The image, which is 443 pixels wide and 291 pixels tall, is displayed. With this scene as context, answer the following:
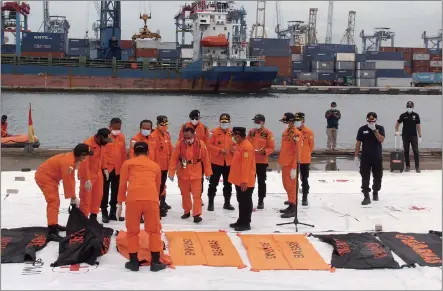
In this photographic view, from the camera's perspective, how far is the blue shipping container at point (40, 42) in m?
Answer: 72.2

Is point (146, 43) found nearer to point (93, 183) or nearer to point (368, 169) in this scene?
point (368, 169)

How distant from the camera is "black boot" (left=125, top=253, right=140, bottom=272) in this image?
5.27 metres

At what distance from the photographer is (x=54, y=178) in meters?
6.11

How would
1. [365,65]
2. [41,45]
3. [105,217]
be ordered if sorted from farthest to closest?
[365,65], [41,45], [105,217]

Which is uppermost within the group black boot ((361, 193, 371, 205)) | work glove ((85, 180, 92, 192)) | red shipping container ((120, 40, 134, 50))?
red shipping container ((120, 40, 134, 50))

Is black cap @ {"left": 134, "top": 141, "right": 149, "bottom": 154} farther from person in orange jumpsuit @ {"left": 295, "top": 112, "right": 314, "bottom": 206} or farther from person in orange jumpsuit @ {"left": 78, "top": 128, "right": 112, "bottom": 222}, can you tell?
person in orange jumpsuit @ {"left": 295, "top": 112, "right": 314, "bottom": 206}

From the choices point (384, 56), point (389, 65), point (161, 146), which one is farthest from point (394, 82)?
point (161, 146)

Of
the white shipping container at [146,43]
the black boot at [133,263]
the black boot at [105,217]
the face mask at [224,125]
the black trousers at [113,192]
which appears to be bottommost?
the black boot at [133,263]

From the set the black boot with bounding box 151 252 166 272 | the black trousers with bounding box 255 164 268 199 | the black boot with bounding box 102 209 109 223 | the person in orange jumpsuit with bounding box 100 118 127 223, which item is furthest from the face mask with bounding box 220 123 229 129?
the black boot with bounding box 151 252 166 272

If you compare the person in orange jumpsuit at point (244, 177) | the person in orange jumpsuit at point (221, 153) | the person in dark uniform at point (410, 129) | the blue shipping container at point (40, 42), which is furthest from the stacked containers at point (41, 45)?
the person in orange jumpsuit at point (244, 177)

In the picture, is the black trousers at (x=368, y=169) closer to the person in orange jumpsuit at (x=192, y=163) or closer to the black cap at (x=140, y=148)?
the person in orange jumpsuit at (x=192, y=163)

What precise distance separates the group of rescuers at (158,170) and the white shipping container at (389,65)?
8966 centimetres

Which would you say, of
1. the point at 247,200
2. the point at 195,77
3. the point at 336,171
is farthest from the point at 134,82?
the point at 247,200

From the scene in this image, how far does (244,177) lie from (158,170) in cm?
153
